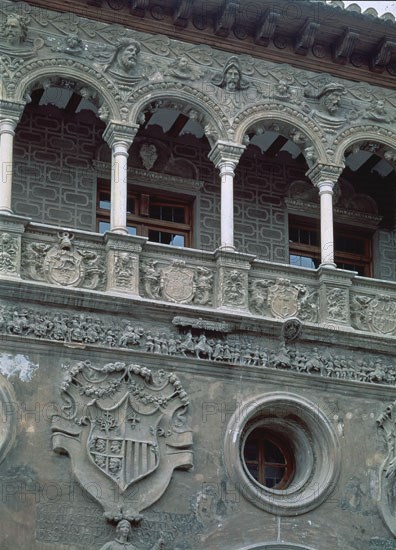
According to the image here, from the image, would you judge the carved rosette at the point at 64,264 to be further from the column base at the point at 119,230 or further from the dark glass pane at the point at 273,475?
the dark glass pane at the point at 273,475

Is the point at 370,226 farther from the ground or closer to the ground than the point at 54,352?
farther from the ground

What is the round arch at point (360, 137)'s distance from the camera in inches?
730

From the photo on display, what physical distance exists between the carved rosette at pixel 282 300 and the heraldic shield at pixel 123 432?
66.2 inches

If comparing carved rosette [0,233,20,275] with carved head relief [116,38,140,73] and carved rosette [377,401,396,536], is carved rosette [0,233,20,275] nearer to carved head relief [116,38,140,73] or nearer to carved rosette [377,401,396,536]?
carved head relief [116,38,140,73]

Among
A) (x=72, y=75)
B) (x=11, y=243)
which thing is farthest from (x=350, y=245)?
(x=11, y=243)

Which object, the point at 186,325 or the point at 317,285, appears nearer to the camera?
the point at 186,325

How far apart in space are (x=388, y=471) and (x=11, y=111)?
6303mm

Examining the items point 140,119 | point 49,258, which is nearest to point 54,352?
point 49,258

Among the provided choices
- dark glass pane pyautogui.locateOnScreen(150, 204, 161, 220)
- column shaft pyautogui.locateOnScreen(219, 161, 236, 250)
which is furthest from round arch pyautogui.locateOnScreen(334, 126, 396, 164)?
dark glass pane pyautogui.locateOnScreen(150, 204, 161, 220)

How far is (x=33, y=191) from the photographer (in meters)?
18.1

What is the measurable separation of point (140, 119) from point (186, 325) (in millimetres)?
2827

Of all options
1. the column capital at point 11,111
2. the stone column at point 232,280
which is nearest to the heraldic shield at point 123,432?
the stone column at point 232,280

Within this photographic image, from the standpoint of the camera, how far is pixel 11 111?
16938mm

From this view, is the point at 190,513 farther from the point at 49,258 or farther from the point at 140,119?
the point at 140,119
